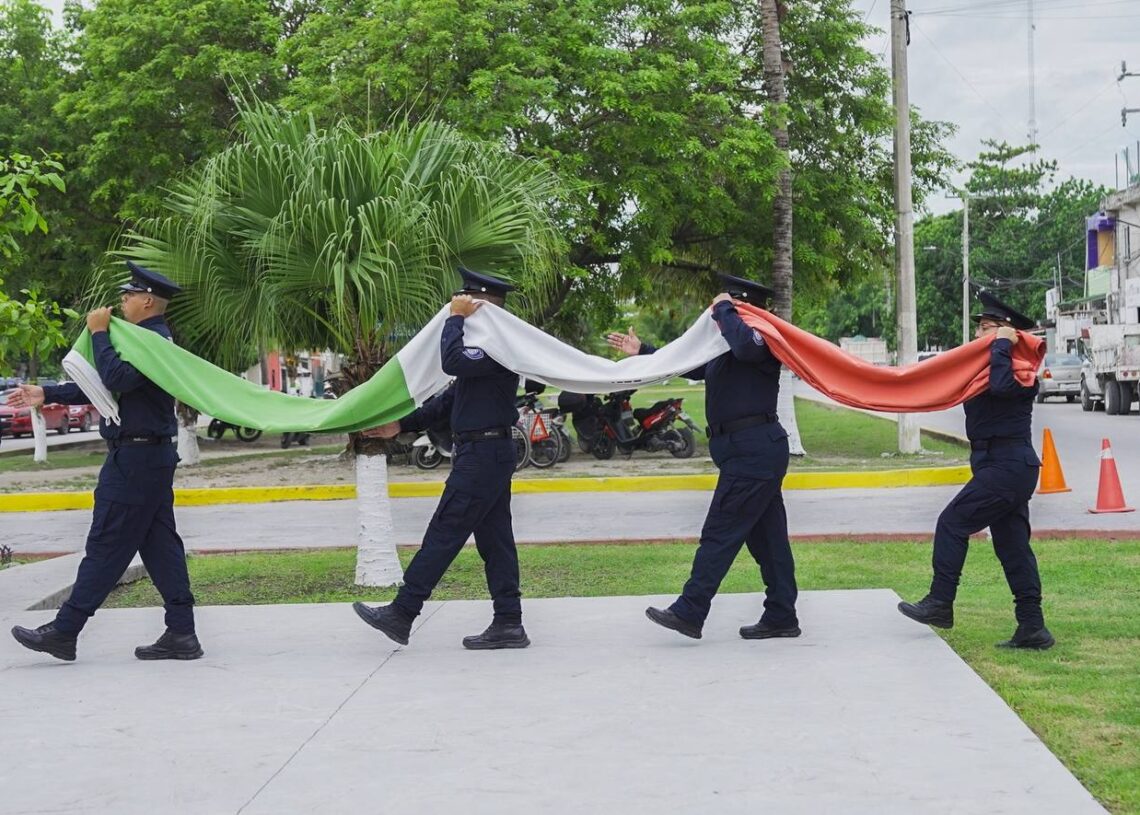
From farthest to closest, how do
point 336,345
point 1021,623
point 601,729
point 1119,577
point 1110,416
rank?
1. point 1110,416
2. point 336,345
3. point 1119,577
4. point 1021,623
5. point 601,729

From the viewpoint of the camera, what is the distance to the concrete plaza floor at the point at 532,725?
492cm

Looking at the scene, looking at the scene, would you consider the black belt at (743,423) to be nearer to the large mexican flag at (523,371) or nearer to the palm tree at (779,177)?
the large mexican flag at (523,371)

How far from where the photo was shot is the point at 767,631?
755cm

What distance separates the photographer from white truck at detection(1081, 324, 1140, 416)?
32688mm

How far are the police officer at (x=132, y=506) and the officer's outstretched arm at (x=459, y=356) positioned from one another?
4.85ft

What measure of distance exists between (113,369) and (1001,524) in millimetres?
4577

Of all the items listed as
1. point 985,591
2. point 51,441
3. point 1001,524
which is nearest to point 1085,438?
point 985,591

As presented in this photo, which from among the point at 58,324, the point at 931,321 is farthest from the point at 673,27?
the point at 931,321

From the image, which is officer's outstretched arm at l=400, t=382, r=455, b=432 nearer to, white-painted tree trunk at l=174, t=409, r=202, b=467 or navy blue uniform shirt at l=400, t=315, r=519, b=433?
navy blue uniform shirt at l=400, t=315, r=519, b=433

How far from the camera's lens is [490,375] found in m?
7.45

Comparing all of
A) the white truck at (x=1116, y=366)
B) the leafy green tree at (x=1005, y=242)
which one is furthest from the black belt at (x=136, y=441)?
the leafy green tree at (x=1005, y=242)

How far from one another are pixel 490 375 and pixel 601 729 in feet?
7.58

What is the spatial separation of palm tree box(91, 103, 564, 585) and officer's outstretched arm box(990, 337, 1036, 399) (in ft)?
14.1

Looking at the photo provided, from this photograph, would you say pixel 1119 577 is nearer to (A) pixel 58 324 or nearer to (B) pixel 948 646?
(B) pixel 948 646
